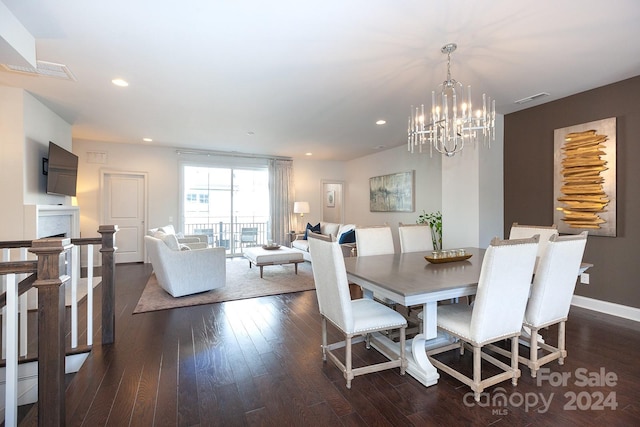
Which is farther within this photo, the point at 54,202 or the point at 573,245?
the point at 54,202

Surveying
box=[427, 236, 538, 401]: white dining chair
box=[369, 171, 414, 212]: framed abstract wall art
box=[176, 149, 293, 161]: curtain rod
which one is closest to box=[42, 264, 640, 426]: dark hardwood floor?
box=[427, 236, 538, 401]: white dining chair

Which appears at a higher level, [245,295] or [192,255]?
[192,255]

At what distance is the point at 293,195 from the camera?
7965 millimetres

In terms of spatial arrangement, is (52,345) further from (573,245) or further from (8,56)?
(573,245)

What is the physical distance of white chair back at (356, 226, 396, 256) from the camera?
3295 mm

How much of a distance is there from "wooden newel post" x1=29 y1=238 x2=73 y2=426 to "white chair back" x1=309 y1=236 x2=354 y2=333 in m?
1.42

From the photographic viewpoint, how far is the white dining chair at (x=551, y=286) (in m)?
2.11

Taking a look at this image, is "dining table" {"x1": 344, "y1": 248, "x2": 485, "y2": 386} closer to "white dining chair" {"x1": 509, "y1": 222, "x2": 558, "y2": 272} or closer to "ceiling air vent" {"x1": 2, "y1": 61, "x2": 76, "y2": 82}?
"white dining chair" {"x1": 509, "y1": 222, "x2": 558, "y2": 272}

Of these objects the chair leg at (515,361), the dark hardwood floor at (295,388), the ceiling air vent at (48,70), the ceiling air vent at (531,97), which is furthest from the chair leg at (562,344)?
the ceiling air vent at (48,70)

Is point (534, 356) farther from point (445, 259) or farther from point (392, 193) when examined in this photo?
point (392, 193)

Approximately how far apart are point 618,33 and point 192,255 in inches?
189

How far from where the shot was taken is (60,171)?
14.5ft

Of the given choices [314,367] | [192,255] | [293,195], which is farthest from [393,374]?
[293,195]

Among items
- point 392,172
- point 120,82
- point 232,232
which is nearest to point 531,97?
point 392,172
